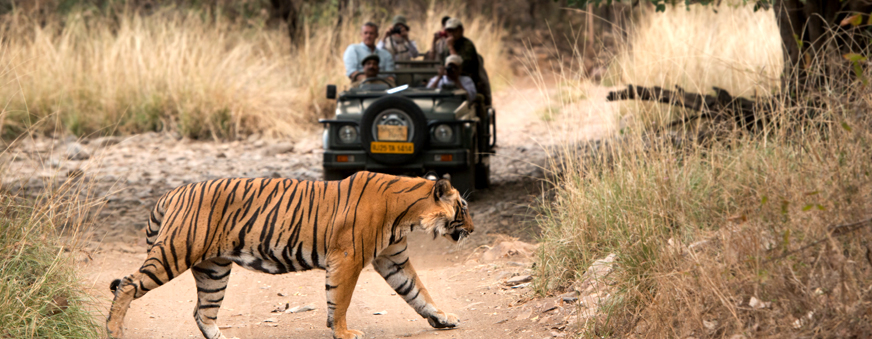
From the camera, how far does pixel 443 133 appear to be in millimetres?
7781

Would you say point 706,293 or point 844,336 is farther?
point 706,293

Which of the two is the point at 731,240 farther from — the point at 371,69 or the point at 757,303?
the point at 371,69

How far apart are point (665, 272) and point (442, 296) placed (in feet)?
6.21

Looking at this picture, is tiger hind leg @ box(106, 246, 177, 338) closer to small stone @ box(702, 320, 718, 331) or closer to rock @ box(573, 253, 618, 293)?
rock @ box(573, 253, 618, 293)

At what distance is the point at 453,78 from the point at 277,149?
4267mm

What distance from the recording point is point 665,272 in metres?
3.84

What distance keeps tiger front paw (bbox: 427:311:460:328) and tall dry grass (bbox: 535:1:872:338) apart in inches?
27.2

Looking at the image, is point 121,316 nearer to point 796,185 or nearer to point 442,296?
point 442,296

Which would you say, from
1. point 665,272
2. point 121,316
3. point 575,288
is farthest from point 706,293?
point 121,316

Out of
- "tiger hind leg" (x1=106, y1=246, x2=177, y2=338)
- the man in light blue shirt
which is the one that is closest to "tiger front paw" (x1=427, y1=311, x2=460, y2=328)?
"tiger hind leg" (x1=106, y1=246, x2=177, y2=338)

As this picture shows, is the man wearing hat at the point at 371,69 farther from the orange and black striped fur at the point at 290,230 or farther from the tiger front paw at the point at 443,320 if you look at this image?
the tiger front paw at the point at 443,320

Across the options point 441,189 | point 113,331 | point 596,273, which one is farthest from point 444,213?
point 113,331

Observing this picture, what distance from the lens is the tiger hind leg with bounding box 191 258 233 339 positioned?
4.31 meters

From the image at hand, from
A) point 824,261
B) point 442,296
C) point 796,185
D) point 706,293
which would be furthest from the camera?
point 442,296
